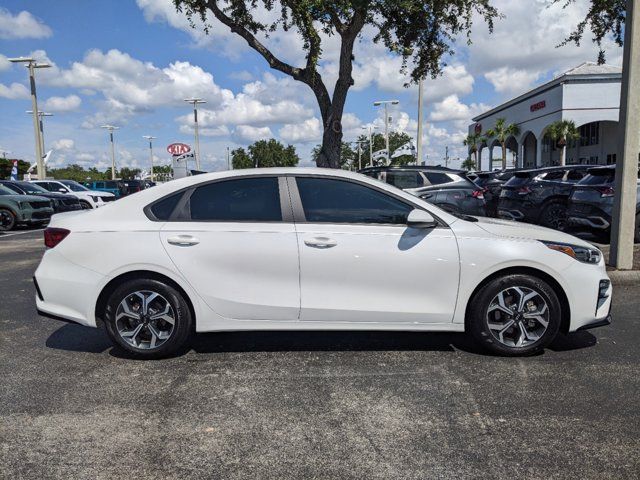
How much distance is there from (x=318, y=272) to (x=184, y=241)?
1.11 m

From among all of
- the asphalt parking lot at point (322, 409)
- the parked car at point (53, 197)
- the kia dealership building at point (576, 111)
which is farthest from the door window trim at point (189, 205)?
the kia dealership building at point (576, 111)

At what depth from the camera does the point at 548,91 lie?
40688 millimetres

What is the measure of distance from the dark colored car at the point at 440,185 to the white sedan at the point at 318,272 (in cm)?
646

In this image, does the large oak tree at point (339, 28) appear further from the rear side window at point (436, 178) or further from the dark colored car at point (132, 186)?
the dark colored car at point (132, 186)

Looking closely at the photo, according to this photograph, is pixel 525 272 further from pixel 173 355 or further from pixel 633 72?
pixel 633 72

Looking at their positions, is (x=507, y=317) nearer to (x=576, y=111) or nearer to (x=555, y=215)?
(x=555, y=215)

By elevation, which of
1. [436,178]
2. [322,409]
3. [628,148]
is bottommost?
[322,409]

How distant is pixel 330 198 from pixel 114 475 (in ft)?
8.50

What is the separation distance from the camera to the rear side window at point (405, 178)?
36.6 ft

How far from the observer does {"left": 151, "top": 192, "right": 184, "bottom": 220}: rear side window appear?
4.54m

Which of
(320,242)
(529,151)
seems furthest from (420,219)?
(529,151)

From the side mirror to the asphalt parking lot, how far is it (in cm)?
112

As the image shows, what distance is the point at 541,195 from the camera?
1217 cm

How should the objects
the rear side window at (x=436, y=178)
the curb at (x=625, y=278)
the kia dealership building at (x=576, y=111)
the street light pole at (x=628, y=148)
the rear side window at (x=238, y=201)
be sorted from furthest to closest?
the kia dealership building at (x=576, y=111) < the rear side window at (x=436, y=178) < the street light pole at (x=628, y=148) < the curb at (x=625, y=278) < the rear side window at (x=238, y=201)
